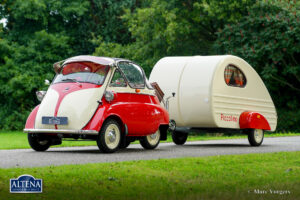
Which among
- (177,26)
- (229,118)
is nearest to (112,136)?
(229,118)

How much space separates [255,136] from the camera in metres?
16.9

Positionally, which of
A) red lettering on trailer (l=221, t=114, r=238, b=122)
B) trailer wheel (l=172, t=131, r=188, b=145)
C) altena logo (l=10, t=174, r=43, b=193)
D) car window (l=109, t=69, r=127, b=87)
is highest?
car window (l=109, t=69, r=127, b=87)

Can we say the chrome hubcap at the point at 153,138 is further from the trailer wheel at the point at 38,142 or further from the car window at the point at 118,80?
the trailer wheel at the point at 38,142

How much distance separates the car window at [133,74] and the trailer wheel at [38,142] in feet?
7.74

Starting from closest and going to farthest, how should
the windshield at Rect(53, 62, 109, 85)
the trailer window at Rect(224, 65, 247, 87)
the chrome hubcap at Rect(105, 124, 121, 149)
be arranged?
the chrome hubcap at Rect(105, 124, 121, 149) → the windshield at Rect(53, 62, 109, 85) → the trailer window at Rect(224, 65, 247, 87)

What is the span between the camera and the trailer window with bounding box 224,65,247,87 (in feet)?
54.3

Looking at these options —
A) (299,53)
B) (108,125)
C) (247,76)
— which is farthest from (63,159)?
(299,53)

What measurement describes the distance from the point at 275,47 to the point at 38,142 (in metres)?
17.0

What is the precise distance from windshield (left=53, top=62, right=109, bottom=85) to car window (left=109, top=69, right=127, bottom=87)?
238 mm

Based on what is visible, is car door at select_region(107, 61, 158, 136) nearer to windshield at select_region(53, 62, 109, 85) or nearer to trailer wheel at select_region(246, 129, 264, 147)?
windshield at select_region(53, 62, 109, 85)

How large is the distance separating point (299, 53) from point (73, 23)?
1581 centimetres

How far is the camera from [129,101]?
13797 millimetres

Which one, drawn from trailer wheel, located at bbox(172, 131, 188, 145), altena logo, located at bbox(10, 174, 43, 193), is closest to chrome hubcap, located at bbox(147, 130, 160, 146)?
trailer wheel, located at bbox(172, 131, 188, 145)

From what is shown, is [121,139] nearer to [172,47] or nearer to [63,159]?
[63,159]
